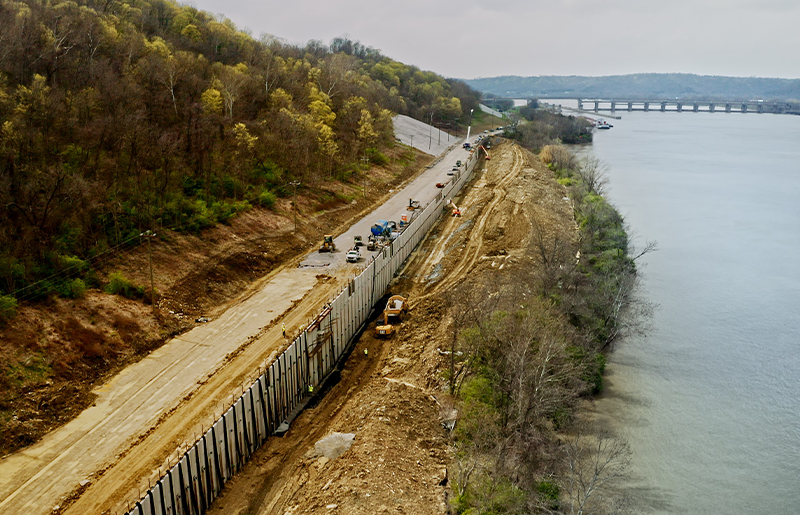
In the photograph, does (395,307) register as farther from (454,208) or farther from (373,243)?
(454,208)

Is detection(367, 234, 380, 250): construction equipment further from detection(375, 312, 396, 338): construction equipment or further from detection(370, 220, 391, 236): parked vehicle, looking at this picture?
detection(375, 312, 396, 338): construction equipment

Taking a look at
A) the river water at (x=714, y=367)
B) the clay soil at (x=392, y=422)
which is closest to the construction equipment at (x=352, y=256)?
the clay soil at (x=392, y=422)

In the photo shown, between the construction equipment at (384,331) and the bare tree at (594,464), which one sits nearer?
the bare tree at (594,464)

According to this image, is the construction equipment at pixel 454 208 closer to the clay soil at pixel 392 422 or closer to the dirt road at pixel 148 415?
the clay soil at pixel 392 422

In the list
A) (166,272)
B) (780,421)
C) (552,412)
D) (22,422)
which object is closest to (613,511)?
(552,412)

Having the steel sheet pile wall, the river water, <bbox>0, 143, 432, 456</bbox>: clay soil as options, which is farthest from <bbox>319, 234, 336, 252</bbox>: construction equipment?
the river water

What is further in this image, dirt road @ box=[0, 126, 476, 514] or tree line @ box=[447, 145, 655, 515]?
tree line @ box=[447, 145, 655, 515]
